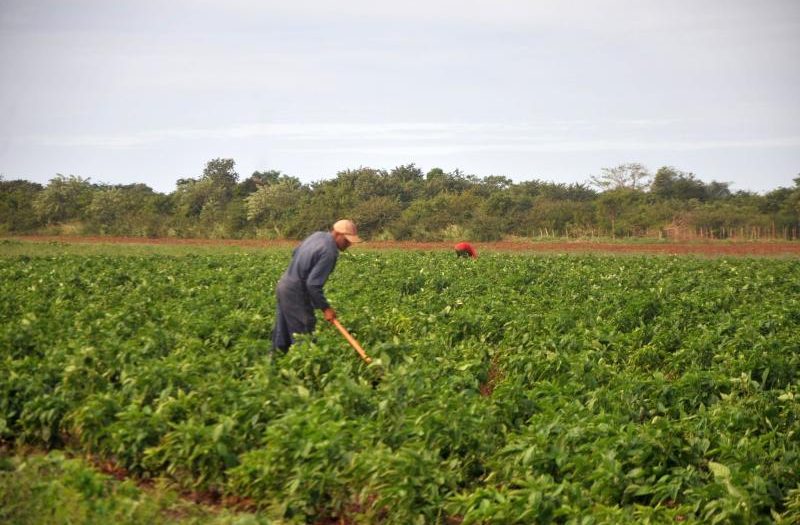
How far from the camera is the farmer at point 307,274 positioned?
30.7ft

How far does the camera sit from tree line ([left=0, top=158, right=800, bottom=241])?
160ft

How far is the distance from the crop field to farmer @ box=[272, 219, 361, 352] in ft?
1.10

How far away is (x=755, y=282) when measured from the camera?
18.7 metres

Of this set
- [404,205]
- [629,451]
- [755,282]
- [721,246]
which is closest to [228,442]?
[629,451]

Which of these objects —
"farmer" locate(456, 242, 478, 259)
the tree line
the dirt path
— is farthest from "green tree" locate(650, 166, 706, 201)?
"farmer" locate(456, 242, 478, 259)

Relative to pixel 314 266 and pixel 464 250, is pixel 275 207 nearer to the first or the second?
pixel 464 250

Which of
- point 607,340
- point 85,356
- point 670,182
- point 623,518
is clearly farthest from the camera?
point 670,182

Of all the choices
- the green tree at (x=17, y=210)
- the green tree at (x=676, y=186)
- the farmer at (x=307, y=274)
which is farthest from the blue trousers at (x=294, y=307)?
the green tree at (x=676, y=186)

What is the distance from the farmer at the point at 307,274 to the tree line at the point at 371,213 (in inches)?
1488

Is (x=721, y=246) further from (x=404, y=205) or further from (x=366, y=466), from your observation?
(x=366, y=466)

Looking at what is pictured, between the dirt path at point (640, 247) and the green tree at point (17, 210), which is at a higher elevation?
the green tree at point (17, 210)

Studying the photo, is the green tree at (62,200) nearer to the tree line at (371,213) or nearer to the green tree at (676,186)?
the tree line at (371,213)

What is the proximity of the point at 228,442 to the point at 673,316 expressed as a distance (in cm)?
786

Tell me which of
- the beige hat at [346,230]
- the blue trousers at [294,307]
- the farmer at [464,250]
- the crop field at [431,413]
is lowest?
the crop field at [431,413]
